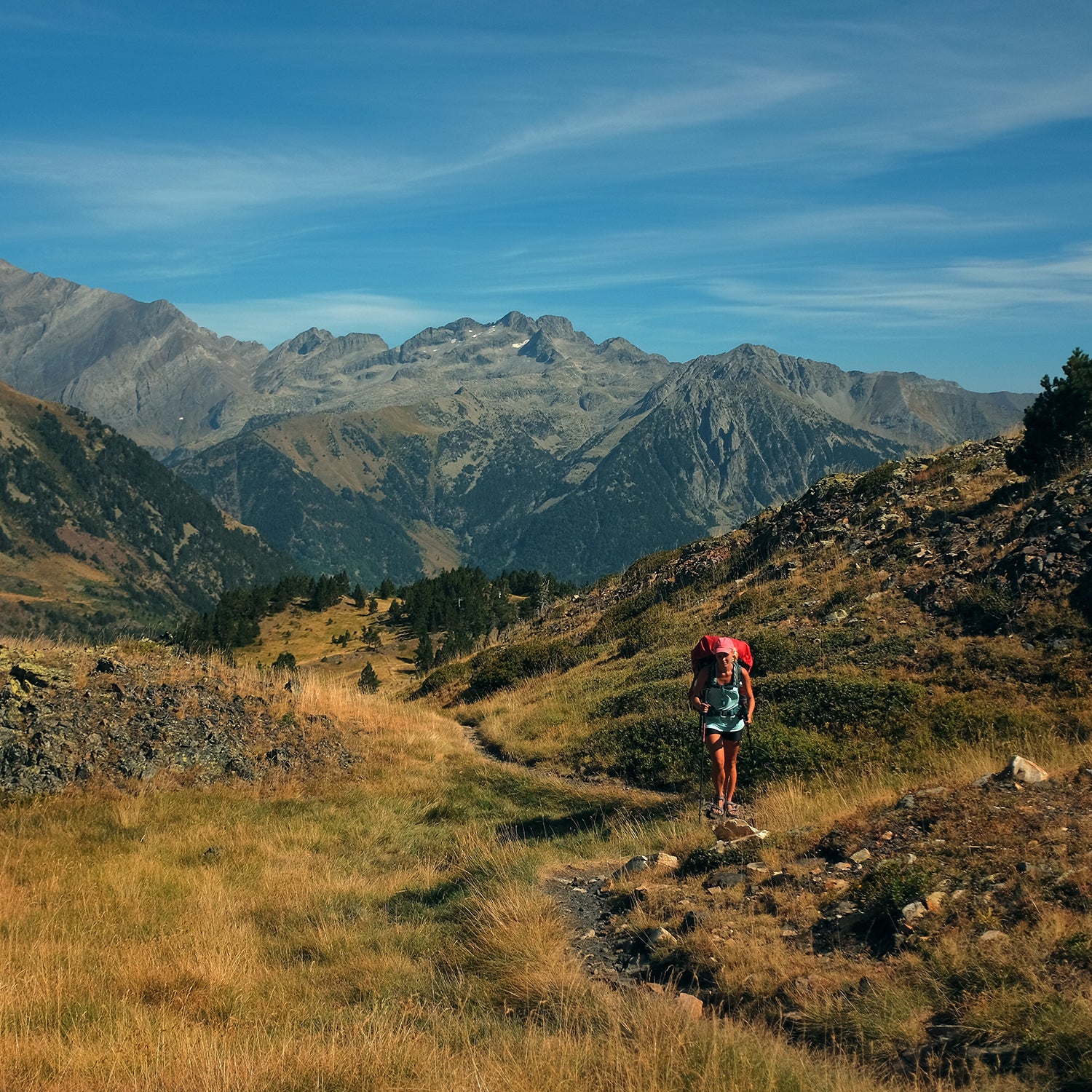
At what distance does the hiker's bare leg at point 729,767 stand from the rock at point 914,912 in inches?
189

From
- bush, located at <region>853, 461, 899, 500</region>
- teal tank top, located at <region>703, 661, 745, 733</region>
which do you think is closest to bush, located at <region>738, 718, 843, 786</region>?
teal tank top, located at <region>703, 661, 745, 733</region>

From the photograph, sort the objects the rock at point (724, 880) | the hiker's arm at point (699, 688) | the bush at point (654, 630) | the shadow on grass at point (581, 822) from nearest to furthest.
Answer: the rock at point (724, 880), the hiker's arm at point (699, 688), the shadow on grass at point (581, 822), the bush at point (654, 630)

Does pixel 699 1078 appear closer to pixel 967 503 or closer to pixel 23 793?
pixel 23 793

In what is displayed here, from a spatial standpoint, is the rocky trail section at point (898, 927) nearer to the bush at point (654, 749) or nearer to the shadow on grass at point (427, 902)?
the shadow on grass at point (427, 902)

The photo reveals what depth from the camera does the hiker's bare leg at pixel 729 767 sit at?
38.6 ft

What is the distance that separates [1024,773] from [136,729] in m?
13.7

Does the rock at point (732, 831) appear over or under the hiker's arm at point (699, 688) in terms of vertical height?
under

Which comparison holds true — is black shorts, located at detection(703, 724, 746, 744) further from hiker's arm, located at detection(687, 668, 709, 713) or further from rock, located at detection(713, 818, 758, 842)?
rock, located at detection(713, 818, 758, 842)

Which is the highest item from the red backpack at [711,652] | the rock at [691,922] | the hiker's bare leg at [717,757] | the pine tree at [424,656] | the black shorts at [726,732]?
the red backpack at [711,652]

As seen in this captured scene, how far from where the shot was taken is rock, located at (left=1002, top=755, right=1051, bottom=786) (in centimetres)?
861

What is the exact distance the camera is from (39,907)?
8.62m

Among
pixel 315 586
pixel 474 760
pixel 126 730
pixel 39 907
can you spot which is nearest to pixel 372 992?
pixel 39 907

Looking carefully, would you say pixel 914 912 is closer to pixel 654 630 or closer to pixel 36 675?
pixel 36 675

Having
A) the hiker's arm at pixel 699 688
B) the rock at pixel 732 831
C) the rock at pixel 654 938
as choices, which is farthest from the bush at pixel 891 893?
the hiker's arm at pixel 699 688
